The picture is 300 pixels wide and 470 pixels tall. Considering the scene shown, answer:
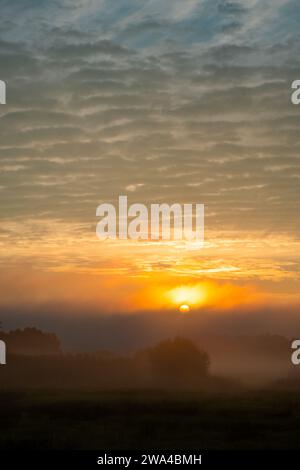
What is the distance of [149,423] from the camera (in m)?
47.6

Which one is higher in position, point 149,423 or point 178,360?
point 178,360

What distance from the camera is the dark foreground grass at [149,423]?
126ft

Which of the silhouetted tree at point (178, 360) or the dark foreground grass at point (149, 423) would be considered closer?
the dark foreground grass at point (149, 423)

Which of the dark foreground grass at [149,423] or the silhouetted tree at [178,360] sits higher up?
the silhouetted tree at [178,360]

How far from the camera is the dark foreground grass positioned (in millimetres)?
38469

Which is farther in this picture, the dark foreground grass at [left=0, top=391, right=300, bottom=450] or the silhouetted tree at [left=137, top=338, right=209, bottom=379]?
the silhouetted tree at [left=137, top=338, right=209, bottom=379]

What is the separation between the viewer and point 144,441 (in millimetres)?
39281

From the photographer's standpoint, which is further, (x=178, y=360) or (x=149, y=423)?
(x=178, y=360)

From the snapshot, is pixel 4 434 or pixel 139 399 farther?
pixel 139 399

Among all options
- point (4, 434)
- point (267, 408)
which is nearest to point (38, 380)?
point (267, 408)

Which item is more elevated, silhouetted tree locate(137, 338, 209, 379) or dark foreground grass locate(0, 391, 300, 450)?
silhouetted tree locate(137, 338, 209, 379)
